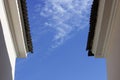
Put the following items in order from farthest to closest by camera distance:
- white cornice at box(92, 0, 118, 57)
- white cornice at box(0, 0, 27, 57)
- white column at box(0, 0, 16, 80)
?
white cornice at box(0, 0, 27, 57), white cornice at box(92, 0, 118, 57), white column at box(0, 0, 16, 80)

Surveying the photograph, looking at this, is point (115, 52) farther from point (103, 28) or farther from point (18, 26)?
point (18, 26)

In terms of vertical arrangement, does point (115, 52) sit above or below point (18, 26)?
below

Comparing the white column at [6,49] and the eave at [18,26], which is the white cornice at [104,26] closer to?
the eave at [18,26]

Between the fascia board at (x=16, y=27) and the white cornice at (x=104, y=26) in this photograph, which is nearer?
the white cornice at (x=104, y=26)

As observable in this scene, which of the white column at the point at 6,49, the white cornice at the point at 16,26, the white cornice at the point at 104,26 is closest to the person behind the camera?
the white column at the point at 6,49

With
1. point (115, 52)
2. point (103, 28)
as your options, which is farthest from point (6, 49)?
point (115, 52)

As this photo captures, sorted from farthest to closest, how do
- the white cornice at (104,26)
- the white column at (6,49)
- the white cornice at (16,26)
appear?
1. the white cornice at (16,26)
2. the white cornice at (104,26)
3. the white column at (6,49)

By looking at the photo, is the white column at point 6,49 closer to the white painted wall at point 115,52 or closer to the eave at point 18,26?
the eave at point 18,26

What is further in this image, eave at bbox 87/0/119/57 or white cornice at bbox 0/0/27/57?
white cornice at bbox 0/0/27/57

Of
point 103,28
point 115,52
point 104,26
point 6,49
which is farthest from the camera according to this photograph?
point 103,28

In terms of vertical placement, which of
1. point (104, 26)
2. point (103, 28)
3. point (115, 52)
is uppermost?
point (104, 26)

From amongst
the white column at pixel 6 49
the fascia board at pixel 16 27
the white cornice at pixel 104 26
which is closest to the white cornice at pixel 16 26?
the fascia board at pixel 16 27

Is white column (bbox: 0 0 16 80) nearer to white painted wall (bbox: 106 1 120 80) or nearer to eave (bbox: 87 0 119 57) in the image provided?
eave (bbox: 87 0 119 57)

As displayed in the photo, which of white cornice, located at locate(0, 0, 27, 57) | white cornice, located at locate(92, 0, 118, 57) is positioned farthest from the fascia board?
white cornice, located at locate(92, 0, 118, 57)
